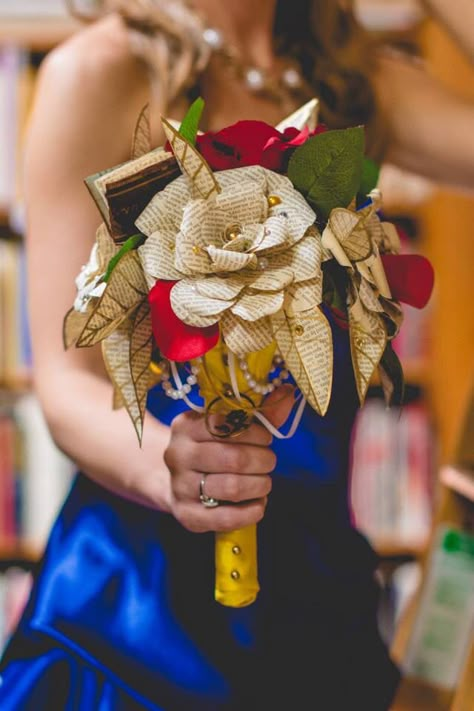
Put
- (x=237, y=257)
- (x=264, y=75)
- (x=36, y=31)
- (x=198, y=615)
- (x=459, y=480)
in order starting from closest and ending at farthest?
1. (x=237, y=257)
2. (x=198, y=615)
3. (x=264, y=75)
4. (x=459, y=480)
5. (x=36, y=31)

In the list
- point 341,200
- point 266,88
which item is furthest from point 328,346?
point 266,88

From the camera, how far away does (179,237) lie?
1.81 ft

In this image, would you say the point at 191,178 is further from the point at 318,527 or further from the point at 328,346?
the point at 318,527

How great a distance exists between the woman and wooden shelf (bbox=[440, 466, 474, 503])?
20 cm

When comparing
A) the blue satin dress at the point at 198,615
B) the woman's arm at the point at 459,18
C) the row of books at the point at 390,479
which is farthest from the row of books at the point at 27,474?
the woman's arm at the point at 459,18

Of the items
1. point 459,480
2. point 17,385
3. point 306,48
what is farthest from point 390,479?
point 306,48

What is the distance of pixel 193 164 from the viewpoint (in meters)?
0.56

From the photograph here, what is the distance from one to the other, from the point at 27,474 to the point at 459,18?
4.06 ft

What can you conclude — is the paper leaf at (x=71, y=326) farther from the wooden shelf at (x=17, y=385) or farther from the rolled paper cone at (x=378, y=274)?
the wooden shelf at (x=17, y=385)

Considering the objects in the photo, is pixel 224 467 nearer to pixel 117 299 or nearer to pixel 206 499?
pixel 206 499

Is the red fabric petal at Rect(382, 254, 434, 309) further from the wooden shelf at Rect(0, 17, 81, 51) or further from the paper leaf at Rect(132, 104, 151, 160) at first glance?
the wooden shelf at Rect(0, 17, 81, 51)

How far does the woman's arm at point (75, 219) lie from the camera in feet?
2.67

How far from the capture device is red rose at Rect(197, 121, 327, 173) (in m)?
0.58

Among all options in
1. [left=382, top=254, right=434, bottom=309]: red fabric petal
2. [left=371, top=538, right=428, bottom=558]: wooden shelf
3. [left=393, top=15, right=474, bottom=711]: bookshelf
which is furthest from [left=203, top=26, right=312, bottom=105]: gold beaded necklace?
[left=371, top=538, right=428, bottom=558]: wooden shelf
